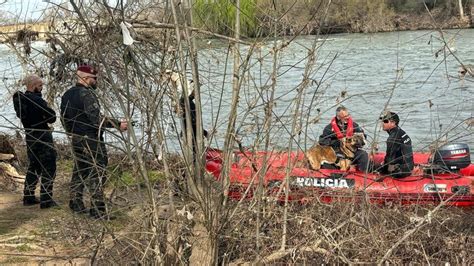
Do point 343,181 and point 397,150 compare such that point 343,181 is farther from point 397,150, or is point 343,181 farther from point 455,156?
point 455,156

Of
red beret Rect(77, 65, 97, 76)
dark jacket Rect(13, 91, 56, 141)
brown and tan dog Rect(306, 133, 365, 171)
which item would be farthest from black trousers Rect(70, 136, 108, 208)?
brown and tan dog Rect(306, 133, 365, 171)

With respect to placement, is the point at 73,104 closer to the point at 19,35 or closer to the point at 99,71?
the point at 19,35

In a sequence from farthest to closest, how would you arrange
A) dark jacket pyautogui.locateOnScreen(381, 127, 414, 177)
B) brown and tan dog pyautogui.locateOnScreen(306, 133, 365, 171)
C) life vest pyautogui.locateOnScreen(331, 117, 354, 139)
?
life vest pyautogui.locateOnScreen(331, 117, 354, 139) → dark jacket pyautogui.locateOnScreen(381, 127, 414, 177) → brown and tan dog pyautogui.locateOnScreen(306, 133, 365, 171)

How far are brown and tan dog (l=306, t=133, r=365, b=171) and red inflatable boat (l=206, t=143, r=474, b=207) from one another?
0.13 meters

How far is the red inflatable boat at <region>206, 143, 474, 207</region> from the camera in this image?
195 inches

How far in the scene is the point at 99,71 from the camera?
14.7 ft

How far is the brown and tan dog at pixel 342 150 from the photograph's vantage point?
717 cm

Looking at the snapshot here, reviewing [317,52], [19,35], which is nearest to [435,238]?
[317,52]

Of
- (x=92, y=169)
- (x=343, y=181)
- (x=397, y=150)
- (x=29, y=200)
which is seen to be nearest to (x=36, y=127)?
(x=29, y=200)

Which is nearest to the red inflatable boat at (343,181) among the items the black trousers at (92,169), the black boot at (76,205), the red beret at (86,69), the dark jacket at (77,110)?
the black trousers at (92,169)

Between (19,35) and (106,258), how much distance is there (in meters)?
3.44

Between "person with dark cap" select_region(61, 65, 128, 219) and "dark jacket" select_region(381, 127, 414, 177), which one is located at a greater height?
"person with dark cap" select_region(61, 65, 128, 219)

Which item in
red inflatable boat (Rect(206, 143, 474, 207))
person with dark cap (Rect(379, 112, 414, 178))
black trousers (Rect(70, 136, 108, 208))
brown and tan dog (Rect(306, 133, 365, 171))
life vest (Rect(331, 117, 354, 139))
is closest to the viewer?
black trousers (Rect(70, 136, 108, 208))

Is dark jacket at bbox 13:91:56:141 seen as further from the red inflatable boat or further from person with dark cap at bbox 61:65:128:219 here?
the red inflatable boat
